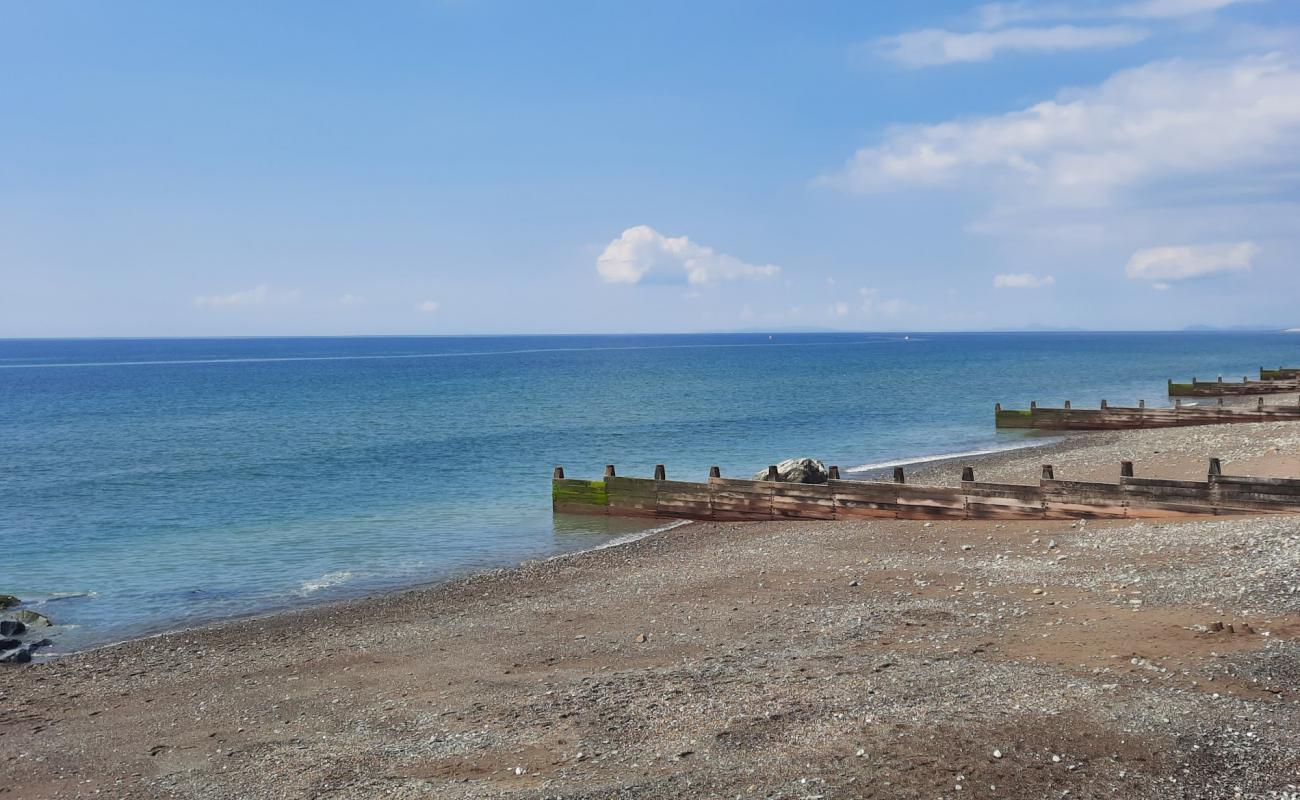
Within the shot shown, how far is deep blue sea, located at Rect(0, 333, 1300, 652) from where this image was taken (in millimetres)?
24281

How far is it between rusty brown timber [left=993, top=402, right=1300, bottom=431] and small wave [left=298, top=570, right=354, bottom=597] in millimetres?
40178

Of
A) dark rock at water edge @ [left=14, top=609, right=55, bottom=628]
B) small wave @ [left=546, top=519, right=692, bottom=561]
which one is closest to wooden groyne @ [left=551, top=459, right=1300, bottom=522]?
small wave @ [left=546, top=519, right=692, bottom=561]

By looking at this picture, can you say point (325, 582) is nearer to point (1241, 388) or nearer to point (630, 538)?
point (630, 538)

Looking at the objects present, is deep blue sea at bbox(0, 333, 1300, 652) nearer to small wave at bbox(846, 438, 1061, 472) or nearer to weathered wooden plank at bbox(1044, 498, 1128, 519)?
small wave at bbox(846, 438, 1061, 472)

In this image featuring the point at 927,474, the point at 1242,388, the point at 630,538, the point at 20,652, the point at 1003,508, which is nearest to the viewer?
the point at 20,652

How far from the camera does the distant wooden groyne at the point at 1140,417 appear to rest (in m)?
44.3

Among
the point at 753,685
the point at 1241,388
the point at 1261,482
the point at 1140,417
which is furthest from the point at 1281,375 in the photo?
the point at 753,685

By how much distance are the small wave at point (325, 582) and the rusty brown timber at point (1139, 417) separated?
40.2m

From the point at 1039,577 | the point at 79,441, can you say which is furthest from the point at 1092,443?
the point at 79,441

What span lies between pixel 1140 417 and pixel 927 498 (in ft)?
98.0

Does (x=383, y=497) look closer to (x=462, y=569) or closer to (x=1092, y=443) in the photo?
(x=462, y=569)

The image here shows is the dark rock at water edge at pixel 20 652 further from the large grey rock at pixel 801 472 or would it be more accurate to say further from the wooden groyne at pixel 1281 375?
the wooden groyne at pixel 1281 375

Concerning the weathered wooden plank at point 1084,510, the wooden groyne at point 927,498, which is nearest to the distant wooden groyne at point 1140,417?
the wooden groyne at point 927,498

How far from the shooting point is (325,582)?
23.2 meters
